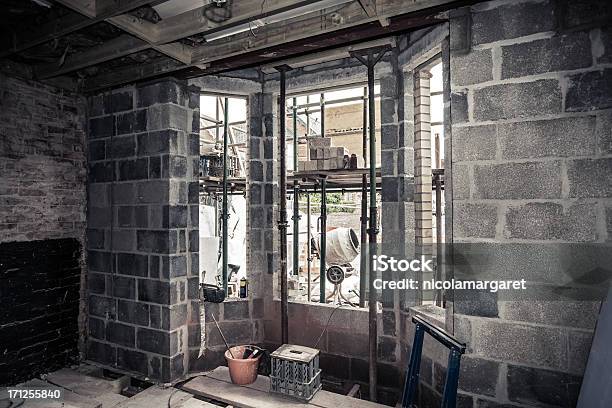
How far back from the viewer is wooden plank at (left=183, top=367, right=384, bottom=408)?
3.65 meters

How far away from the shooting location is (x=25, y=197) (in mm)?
4324

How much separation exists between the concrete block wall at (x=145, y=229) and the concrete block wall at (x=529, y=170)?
321 cm

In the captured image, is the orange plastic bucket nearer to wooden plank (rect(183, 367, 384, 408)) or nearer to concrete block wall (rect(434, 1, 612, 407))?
wooden plank (rect(183, 367, 384, 408))

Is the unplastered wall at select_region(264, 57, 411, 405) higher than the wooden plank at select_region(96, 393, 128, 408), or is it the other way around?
the unplastered wall at select_region(264, 57, 411, 405)

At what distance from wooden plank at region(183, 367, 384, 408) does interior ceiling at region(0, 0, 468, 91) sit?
11.7 feet

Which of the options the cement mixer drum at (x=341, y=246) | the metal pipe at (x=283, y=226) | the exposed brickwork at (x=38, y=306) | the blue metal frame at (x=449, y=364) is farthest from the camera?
the cement mixer drum at (x=341, y=246)

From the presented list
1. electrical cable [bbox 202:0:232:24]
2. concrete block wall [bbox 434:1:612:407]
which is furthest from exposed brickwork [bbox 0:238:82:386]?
concrete block wall [bbox 434:1:612:407]

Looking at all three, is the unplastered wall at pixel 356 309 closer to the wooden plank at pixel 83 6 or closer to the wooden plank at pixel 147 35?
the wooden plank at pixel 147 35

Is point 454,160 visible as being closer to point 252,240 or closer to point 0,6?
point 252,240

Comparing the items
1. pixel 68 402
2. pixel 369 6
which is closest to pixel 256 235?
pixel 68 402

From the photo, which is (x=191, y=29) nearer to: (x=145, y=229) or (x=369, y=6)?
(x=369, y=6)

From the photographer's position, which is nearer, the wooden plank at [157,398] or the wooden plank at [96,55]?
the wooden plank at [96,55]

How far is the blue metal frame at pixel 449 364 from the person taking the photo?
2412mm

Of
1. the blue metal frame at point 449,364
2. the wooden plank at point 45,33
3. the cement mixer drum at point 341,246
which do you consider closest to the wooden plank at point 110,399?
the blue metal frame at point 449,364
